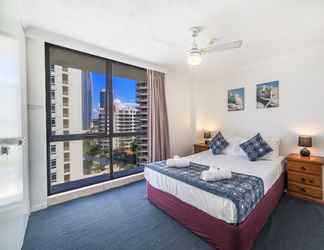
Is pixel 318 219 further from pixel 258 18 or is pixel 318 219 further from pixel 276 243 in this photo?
pixel 258 18

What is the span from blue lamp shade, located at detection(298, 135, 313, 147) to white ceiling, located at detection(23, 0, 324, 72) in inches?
64.4

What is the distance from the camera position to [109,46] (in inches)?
114

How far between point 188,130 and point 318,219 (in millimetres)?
3075

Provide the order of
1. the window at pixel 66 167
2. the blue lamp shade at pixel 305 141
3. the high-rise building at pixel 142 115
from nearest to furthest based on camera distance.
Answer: the blue lamp shade at pixel 305 141, the window at pixel 66 167, the high-rise building at pixel 142 115

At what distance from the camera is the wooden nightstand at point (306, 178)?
2600mm

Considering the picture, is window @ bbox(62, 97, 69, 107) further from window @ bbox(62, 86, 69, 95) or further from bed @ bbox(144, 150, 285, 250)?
bed @ bbox(144, 150, 285, 250)

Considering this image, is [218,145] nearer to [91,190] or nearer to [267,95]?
[267,95]


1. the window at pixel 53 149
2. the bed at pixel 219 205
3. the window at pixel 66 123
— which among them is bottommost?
the bed at pixel 219 205

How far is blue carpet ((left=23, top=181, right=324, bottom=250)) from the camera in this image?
1749 mm

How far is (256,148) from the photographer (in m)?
3.05

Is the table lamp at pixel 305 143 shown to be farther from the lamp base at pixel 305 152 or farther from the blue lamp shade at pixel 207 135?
the blue lamp shade at pixel 207 135

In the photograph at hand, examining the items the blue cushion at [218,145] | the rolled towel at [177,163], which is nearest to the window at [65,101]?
the rolled towel at [177,163]

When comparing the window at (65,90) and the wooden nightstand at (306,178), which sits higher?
the window at (65,90)

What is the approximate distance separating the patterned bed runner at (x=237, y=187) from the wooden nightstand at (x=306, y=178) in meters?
1.27
